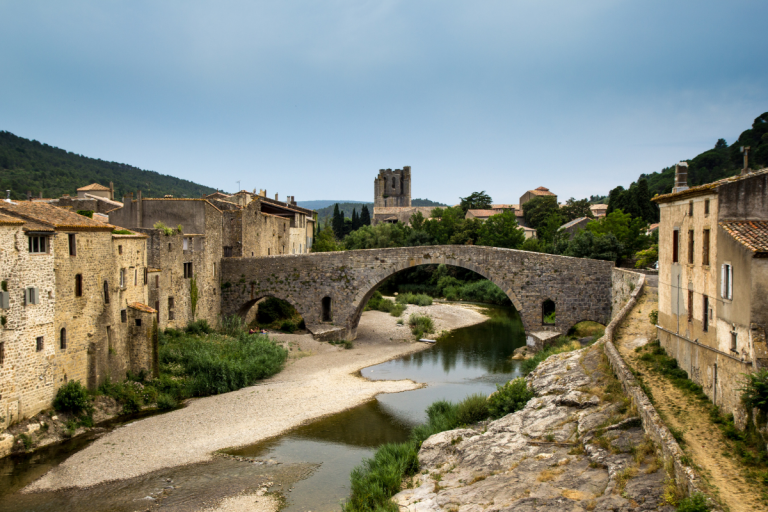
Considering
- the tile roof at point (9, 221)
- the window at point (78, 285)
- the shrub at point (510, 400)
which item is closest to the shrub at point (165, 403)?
the window at point (78, 285)

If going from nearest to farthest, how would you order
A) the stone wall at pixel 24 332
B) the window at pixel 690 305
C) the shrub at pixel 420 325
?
the window at pixel 690 305, the stone wall at pixel 24 332, the shrub at pixel 420 325

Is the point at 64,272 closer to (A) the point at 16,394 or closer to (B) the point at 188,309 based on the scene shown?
(A) the point at 16,394

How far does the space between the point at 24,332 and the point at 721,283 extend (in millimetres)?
14594

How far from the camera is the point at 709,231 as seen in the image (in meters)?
10.4

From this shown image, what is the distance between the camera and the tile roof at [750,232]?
8.71m

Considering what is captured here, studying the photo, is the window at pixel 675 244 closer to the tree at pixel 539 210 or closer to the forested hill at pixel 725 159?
the forested hill at pixel 725 159

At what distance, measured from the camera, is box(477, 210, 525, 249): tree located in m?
44.1

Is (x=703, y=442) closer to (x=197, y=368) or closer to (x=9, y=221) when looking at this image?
(x=9, y=221)

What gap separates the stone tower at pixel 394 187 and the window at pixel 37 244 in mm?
74605

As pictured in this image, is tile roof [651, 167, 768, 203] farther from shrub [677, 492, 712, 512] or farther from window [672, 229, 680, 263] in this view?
shrub [677, 492, 712, 512]

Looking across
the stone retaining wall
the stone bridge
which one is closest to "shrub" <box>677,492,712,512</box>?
the stone retaining wall

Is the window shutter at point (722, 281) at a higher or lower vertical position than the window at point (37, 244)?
lower

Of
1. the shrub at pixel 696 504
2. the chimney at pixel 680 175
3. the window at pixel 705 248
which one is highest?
the chimney at pixel 680 175

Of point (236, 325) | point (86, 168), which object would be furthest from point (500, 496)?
point (86, 168)
